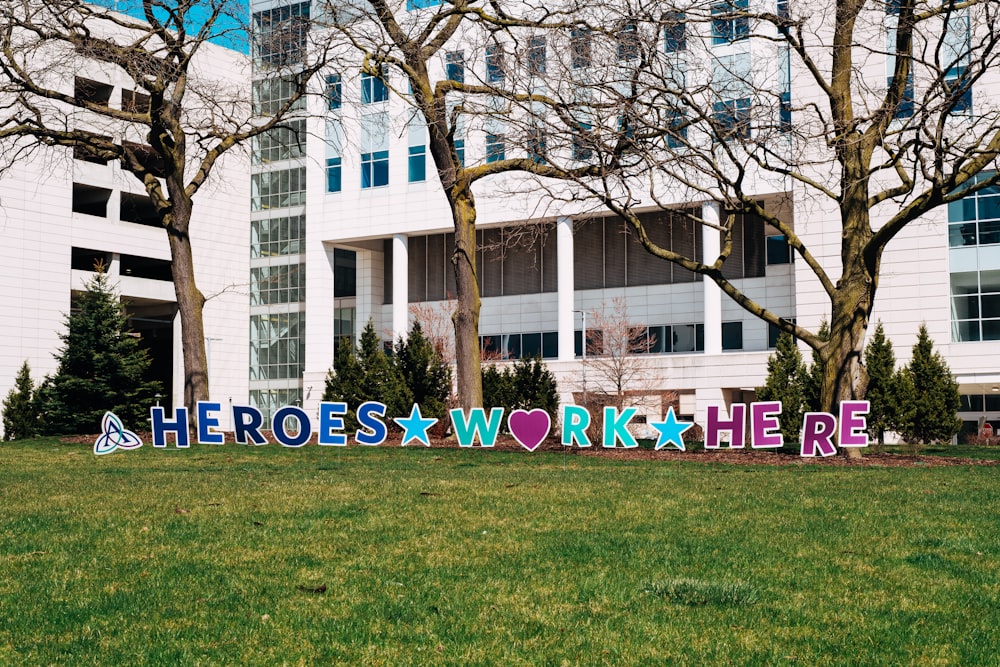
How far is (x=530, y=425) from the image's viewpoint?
21500 millimetres

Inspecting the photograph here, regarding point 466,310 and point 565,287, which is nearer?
point 466,310

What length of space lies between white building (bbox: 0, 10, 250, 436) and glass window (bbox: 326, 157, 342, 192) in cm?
597

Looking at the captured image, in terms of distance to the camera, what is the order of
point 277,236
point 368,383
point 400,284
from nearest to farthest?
1. point 368,383
2. point 400,284
3. point 277,236

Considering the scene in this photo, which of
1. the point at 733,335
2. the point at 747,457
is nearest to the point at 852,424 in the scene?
the point at 747,457

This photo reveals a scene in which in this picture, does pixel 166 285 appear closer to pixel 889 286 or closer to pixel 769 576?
pixel 889 286

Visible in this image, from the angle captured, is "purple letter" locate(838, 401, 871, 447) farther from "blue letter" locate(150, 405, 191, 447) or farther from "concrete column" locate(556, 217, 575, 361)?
"concrete column" locate(556, 217, 575, 361)

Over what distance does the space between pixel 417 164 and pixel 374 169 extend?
3.00 metres

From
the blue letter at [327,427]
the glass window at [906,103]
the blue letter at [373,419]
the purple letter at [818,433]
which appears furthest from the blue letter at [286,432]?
the glass window at [906,103]

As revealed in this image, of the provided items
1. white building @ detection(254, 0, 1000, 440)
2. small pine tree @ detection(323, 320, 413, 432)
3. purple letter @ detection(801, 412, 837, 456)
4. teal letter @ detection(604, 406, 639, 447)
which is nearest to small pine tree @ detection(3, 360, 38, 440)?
small pine tree @ detection(323, 320, 413, 432)

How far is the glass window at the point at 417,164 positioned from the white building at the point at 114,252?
10622 millimetres

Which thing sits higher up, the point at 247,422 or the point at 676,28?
the point at 676,28

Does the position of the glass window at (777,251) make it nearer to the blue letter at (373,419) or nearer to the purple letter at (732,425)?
the purple letter at (732,425)

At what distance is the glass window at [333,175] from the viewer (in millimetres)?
66938

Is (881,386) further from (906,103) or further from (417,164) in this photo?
A: (417,164)
